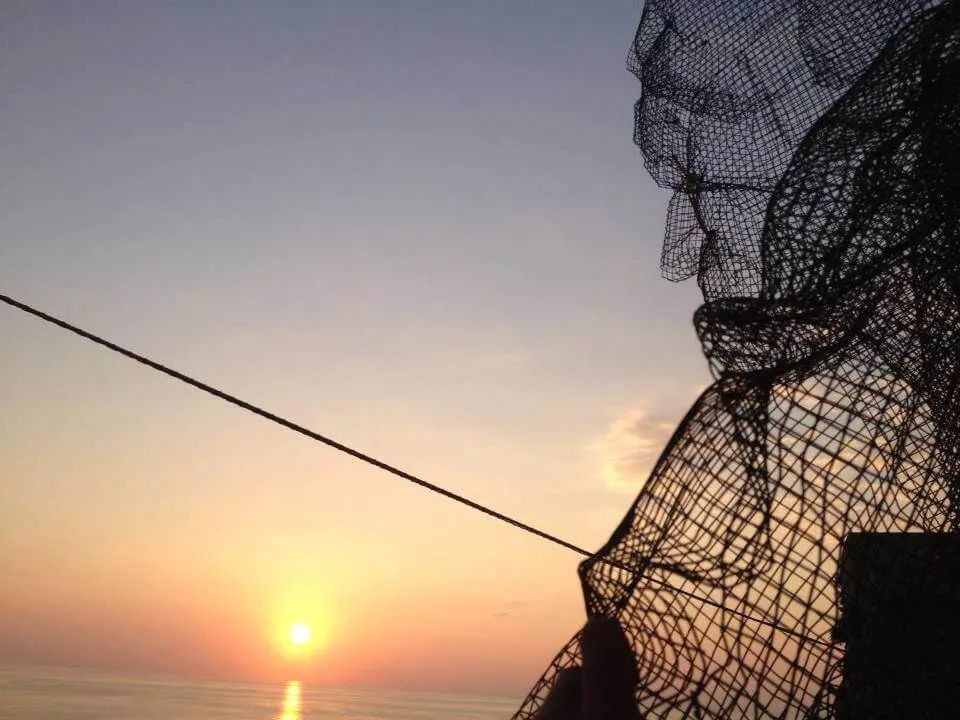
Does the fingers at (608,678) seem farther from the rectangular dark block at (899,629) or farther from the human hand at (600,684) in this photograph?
the rectangular dark block at (899,629)

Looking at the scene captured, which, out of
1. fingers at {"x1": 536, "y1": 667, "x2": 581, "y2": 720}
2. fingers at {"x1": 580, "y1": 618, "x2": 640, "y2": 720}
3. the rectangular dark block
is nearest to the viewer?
fingers at {"x1": 580, "y1": 618, "x2": 640, "y2": 720}

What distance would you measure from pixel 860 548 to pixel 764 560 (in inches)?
12.7

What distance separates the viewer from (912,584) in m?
2.33

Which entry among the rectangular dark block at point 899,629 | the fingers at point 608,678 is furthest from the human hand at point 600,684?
the rectangular dark block at point 899,629

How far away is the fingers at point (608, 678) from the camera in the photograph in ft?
6.12

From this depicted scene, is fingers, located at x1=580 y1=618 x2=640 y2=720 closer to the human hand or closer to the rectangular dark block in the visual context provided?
the human hand

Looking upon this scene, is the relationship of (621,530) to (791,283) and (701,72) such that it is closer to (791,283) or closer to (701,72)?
(791,283)

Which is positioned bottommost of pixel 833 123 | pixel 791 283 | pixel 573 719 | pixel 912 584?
pixel 573 719

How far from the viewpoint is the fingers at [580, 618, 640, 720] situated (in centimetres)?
187

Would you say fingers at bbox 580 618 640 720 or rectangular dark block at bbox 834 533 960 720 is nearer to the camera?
fingers at bbox 580 618 640 720

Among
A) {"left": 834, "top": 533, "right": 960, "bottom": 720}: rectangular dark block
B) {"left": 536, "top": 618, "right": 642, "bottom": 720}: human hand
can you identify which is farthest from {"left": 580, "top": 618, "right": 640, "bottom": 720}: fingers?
{"left": 834, "top": 533, "right": 960, "bottom": 720}: rectangular dark block

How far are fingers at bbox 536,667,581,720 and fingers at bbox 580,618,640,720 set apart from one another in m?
0.09

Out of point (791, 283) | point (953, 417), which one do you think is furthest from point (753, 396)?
point (953, 417)

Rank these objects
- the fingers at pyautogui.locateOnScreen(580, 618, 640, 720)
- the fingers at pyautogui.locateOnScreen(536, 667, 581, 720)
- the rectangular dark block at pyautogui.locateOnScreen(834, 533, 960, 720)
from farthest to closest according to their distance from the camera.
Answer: the rectangular dark block at pyautogui.locateOnScreen(834, 533, 960, 720)
the fingers at pyautogui.locateOnScreen(536, 667, 581, 720)
the fingers at pyautogui.locateOnScreen(580, 618, 640, 720)
